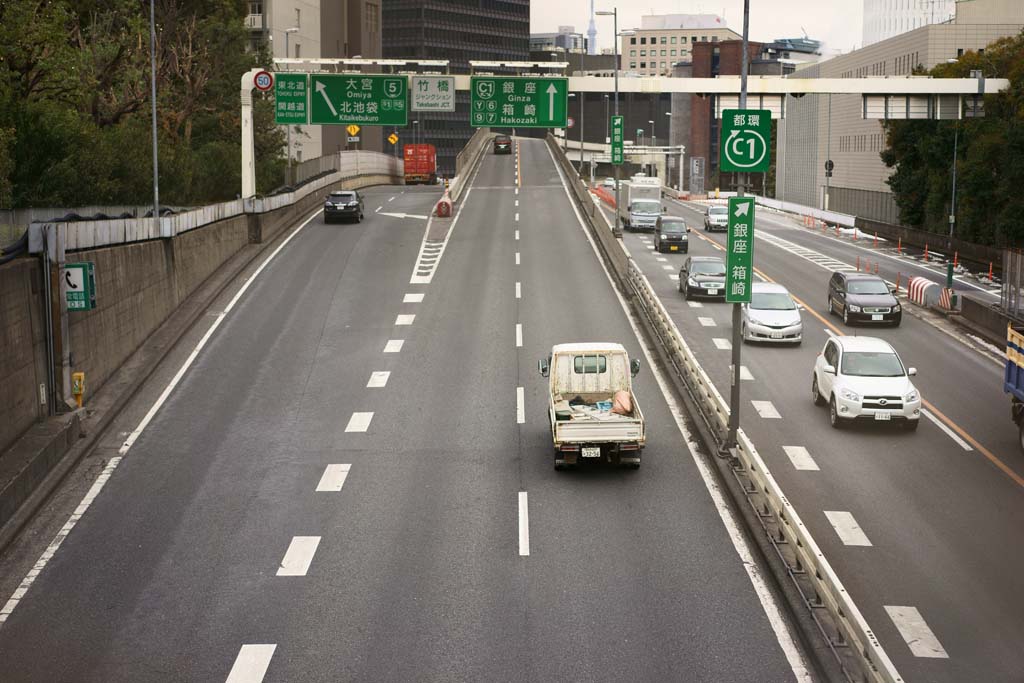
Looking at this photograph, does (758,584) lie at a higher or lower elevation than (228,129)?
lower

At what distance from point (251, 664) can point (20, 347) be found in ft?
38.6

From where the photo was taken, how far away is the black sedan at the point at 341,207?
58.7 metres

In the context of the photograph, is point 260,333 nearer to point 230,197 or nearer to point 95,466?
point 95,466

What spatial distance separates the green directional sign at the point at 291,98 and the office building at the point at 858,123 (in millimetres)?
63462

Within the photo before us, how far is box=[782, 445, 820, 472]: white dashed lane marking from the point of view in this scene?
2448 cm

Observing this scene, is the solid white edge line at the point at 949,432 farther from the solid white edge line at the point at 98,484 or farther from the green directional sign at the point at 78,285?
the green directional sign at the point at 78,285

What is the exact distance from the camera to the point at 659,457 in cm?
2467

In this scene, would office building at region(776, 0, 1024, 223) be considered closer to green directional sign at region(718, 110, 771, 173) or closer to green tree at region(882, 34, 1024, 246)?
green tree at region(882, 34, 1024, 246)

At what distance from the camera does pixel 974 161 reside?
68.1 metres

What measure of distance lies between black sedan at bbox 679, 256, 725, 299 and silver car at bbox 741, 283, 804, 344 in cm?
659

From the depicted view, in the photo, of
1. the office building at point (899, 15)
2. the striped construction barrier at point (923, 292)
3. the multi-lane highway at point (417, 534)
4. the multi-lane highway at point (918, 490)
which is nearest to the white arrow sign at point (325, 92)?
the multi-lane highway at point (417, 534)

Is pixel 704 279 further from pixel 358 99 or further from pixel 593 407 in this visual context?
pixel 593 407

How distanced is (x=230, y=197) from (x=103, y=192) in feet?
90.2

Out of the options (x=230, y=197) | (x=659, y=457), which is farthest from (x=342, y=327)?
(x=230, y=197)
